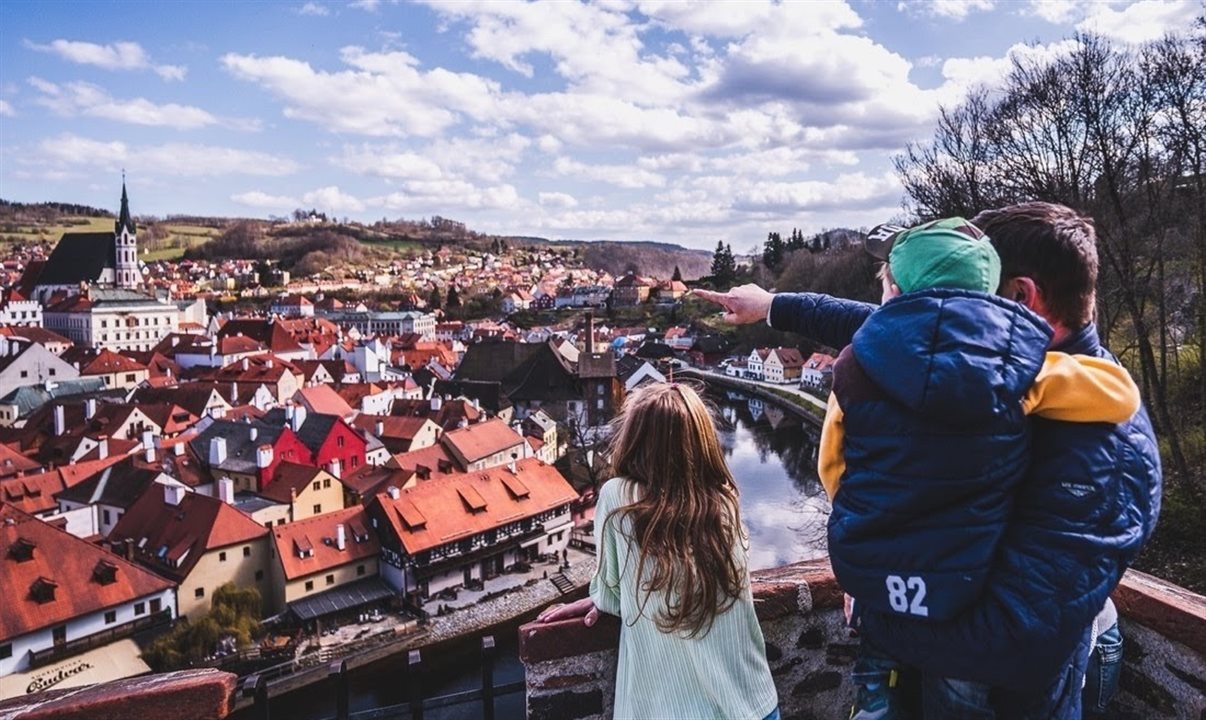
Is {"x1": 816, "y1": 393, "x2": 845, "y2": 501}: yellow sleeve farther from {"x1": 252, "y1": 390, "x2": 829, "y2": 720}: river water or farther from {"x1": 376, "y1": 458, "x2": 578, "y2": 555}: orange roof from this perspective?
{"x1": 376, "y1": 458, "x2": 578, "y2": 555}: orange roof

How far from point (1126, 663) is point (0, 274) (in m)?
103

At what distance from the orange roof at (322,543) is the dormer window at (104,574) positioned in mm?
3174

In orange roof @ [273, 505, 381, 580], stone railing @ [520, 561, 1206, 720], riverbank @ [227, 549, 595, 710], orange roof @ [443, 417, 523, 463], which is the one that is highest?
stone railing @ [520, 561, 1206, 720]

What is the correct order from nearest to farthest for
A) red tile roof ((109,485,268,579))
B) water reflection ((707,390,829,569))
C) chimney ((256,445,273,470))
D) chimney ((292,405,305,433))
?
red tile roof ((109,485,268,579)), water reflection ((707,390,829,569)), chimney ((256,445,273,470)), chimney ((292,405,305,433))

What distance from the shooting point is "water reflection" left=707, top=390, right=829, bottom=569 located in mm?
18859

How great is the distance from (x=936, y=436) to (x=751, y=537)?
21.1 m

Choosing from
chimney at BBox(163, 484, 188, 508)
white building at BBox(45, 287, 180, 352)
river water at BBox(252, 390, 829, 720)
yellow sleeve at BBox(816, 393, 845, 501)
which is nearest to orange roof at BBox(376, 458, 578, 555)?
river water at BBox(252, 390, 829, 720)

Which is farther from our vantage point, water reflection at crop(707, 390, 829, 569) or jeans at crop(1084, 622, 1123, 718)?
water reflection at crop(707, 390, 829, 569)

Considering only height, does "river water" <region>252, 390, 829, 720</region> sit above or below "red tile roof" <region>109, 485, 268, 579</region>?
below

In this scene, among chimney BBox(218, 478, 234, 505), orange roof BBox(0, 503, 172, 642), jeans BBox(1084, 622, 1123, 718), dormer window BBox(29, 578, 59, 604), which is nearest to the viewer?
jeans BBox(1084, 622, 1123, 718)

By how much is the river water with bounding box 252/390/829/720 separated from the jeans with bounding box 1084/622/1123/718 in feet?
3.91

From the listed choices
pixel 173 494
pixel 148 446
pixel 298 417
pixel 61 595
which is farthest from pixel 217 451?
pixel 61 595

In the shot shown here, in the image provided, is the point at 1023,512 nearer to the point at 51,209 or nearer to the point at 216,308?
the point at 216,308

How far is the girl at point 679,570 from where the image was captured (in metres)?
1.85
